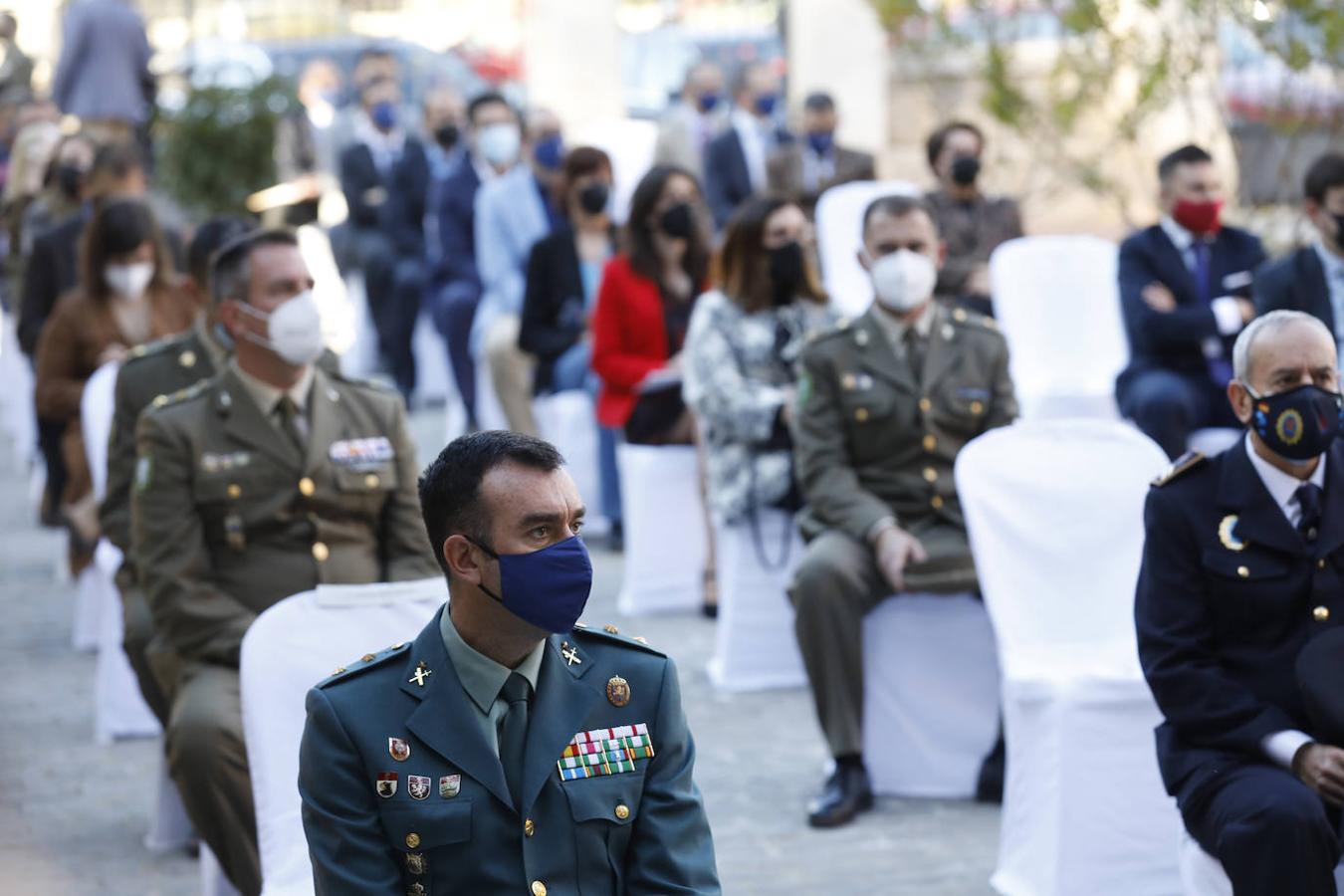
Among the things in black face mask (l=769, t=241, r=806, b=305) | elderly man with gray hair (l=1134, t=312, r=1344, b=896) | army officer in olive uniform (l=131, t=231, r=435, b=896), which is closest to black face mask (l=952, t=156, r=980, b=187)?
black face mask (l=769, t=241, r=806, b=305)

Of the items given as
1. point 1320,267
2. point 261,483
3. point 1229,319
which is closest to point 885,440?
point 1320,267

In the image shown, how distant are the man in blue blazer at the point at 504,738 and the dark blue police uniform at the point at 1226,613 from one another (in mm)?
1470

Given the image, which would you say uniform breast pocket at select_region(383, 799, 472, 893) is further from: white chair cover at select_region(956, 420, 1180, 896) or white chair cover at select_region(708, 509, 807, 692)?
white chair cover at select_region(708, 509, 807, 692)

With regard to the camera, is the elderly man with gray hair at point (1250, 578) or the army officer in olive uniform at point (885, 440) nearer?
the elderly man with gray hair at point (1250, 578)

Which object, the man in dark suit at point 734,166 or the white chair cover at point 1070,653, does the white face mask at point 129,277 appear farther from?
the man in dark suit at point 734,166

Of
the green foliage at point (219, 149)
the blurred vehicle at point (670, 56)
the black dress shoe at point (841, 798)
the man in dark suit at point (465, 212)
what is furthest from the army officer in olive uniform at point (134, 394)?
the blurred vehicle at point (670, 56)

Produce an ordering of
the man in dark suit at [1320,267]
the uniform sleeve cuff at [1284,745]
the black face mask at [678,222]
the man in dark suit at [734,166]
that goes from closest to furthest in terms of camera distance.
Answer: the uniform sleeve cuff at [1284,745] < the man in dark suit at [1320,267] < the black face mask at [678,222] < the man in dark suit at [734,166]

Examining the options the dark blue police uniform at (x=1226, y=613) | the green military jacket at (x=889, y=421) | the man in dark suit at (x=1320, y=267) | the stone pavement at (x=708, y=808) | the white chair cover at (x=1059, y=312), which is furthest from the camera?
the white chair cover at (x=1059, y=312)

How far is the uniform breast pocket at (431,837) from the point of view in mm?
3410

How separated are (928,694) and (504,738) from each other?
A: 3.37m

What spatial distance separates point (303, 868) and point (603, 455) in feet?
18.6

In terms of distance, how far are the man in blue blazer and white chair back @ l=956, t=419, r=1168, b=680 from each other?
88.1 inches

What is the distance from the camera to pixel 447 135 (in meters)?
14.4

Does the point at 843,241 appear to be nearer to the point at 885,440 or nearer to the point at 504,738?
the point at 885,440
